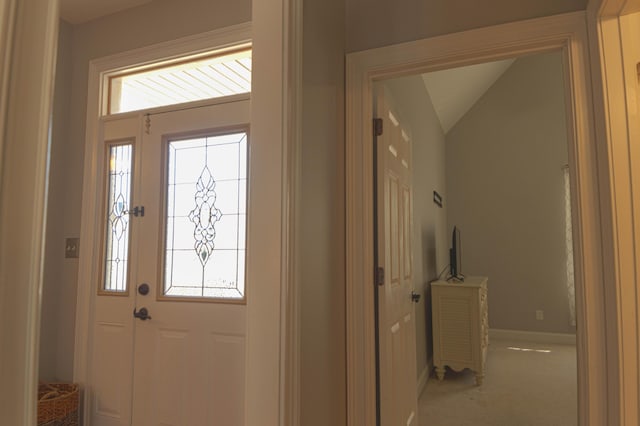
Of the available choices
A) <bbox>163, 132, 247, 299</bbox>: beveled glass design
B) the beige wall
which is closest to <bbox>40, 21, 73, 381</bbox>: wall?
<bbox>163, 132, 247, 299</bbox>: beveled glass design

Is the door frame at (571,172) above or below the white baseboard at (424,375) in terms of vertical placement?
above

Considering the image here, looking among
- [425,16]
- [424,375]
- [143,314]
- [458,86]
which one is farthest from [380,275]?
[458,86]

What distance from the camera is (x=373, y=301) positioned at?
1.83m

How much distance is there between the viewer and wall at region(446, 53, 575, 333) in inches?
213

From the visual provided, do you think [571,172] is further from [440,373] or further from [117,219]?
[440,373]

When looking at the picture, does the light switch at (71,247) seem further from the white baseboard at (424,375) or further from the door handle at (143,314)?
the white baseboard at (424,375)

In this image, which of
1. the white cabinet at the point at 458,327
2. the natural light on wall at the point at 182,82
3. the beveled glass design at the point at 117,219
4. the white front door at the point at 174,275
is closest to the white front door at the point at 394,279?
the white front door at the point at 174,275

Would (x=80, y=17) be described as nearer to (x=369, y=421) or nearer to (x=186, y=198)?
(x=186, y=198)

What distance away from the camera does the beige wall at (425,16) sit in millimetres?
1668

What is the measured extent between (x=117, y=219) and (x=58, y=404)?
1.15 metres

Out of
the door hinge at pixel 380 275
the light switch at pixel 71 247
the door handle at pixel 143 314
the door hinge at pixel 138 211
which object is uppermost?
the door hinge at pixel 138 211

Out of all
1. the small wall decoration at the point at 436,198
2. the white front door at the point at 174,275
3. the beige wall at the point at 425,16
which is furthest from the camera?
the small wall decoration at the point at 436,198

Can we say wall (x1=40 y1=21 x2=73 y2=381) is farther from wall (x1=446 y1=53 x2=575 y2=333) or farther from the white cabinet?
wall (x1=446 y1=53 x2=575 y2=333)

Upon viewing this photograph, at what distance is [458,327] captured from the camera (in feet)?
11.9
